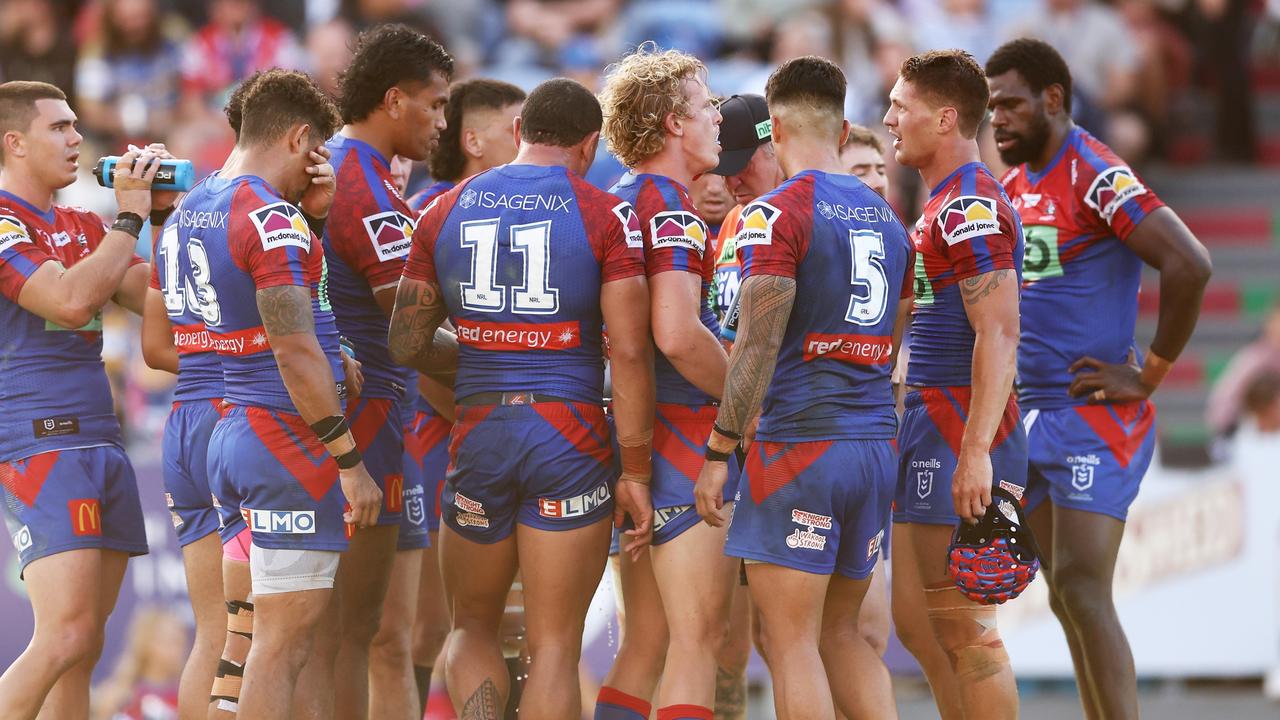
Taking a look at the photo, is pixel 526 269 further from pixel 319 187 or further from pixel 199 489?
pixel 199 489

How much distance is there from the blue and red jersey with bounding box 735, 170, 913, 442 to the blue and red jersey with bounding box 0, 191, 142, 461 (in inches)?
123

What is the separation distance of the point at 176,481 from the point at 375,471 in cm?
88

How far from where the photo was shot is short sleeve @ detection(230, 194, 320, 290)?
6102 mm

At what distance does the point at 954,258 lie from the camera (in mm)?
6543

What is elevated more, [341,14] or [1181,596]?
[341,14]

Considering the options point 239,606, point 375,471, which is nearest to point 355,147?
point 375,471

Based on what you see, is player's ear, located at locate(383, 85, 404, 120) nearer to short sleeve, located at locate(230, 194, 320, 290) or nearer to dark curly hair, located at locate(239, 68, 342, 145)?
dark curly hair, located at locate(239, 68, 342, 145)

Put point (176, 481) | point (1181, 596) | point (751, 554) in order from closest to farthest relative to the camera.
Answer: point (751, 554) → point (176, 481) → point (1181, 596)

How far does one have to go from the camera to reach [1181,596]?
11531mm

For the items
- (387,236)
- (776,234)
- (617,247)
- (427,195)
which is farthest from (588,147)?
(427,195)

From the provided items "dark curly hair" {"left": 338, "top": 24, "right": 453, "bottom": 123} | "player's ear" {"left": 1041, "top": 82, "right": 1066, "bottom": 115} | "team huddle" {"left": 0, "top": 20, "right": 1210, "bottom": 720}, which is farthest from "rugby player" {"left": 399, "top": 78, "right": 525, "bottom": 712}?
"player's ear" {"left": 1041, "top": 82, "right": 1066, "bottom": 115}

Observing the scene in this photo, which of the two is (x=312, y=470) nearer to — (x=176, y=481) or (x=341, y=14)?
(x=176, y=481)

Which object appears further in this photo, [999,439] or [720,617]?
[999,439]

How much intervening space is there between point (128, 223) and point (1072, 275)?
4463 millimetres
